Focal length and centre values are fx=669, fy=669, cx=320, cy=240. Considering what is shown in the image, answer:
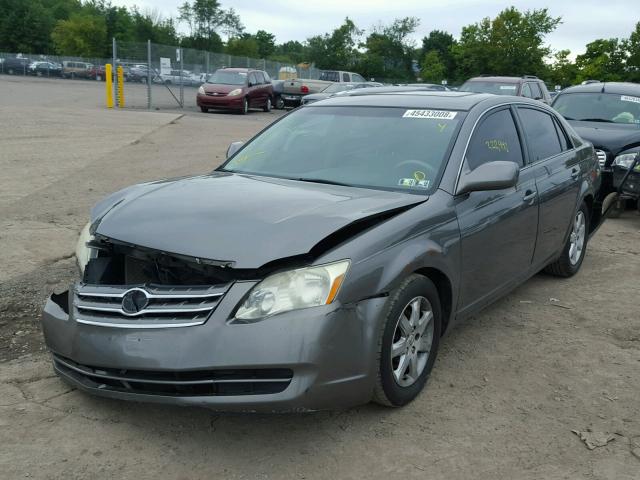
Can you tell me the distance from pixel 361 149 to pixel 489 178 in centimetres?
85

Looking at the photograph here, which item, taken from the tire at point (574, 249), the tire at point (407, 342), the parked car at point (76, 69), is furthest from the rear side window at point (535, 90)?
the parked car at point (76, 69)

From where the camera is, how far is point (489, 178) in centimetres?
383

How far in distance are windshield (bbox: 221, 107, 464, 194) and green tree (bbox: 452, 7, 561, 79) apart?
59348 millimetres

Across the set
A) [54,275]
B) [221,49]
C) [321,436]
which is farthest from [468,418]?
[221,49]

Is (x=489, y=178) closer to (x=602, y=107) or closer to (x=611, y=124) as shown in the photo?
(x=611, y=124)

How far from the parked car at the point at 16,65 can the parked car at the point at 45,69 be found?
0.46 metres

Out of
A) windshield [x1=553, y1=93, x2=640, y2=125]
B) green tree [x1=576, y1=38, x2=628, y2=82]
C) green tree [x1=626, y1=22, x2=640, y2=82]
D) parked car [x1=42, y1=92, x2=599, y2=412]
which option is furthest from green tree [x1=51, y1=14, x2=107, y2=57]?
parked car [x1=42, y1=92, x2=599, y2=412]

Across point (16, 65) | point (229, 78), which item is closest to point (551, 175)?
point (229, 78)

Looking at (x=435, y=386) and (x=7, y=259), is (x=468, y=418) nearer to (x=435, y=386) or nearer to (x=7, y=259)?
(x=435, y=386)

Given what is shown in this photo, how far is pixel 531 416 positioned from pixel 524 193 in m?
1.69

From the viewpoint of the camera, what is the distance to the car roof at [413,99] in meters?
4.48

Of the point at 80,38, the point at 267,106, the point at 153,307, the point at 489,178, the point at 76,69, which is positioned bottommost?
the point at 267,106

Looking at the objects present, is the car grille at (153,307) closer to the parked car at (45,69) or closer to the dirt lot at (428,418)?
the dirt lot at (428,418)

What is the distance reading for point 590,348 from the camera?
Answer: 173 inches
